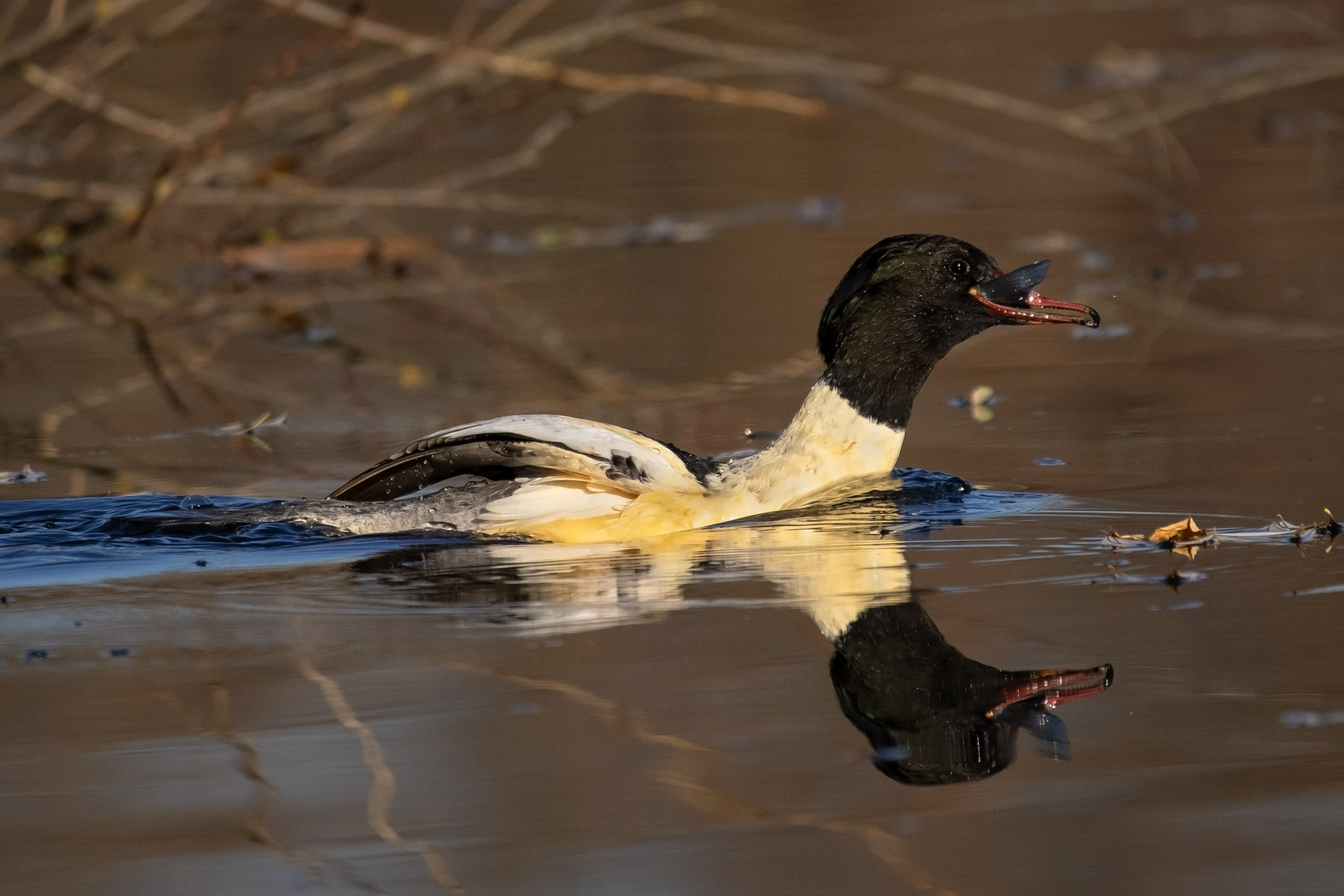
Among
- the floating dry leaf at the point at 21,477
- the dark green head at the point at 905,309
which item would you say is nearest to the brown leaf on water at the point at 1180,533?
the dark green head at the point at 905,309

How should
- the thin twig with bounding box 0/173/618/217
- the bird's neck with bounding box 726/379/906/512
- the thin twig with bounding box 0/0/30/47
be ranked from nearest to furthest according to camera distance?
the bird's neck with bounding box 726/379/906/512 < the thin twig with bounding box 0/0/30/47 < the thin twig with bounding box 0/173/618/217

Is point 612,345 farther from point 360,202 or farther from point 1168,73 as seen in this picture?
point 1168,73

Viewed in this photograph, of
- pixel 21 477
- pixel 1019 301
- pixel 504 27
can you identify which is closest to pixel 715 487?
pixel 1019 301

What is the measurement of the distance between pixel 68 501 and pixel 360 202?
4.84 metres

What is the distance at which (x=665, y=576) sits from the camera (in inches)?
190

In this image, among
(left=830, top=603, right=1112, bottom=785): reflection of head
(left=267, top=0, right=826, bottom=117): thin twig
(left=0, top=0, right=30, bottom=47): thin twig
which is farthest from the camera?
(left=0, top=0, right=30, bottom=47): thin twig

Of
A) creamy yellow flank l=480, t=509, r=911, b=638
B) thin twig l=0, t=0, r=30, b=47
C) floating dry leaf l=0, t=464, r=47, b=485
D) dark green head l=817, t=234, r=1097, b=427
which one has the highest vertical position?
thin twig l=0, t=0, r=30, b=47

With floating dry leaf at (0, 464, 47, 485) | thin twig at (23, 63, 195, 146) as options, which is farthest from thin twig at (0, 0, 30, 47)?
floating dry leaf at (0, 464, 47, 485)

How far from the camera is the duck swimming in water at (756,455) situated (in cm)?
531

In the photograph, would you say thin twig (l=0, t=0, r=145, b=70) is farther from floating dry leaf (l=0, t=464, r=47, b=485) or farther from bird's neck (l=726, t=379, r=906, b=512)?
bird's neck (l=726, t=379, r=906, b=512)

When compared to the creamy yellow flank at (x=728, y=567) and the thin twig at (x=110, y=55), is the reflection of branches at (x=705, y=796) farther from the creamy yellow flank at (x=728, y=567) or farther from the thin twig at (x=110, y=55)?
the thin twig at (x=110, y=55)

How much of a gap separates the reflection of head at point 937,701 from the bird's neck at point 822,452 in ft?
4.67

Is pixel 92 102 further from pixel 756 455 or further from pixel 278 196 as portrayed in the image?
pixel 756 455

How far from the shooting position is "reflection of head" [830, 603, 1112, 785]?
3.39 meters
